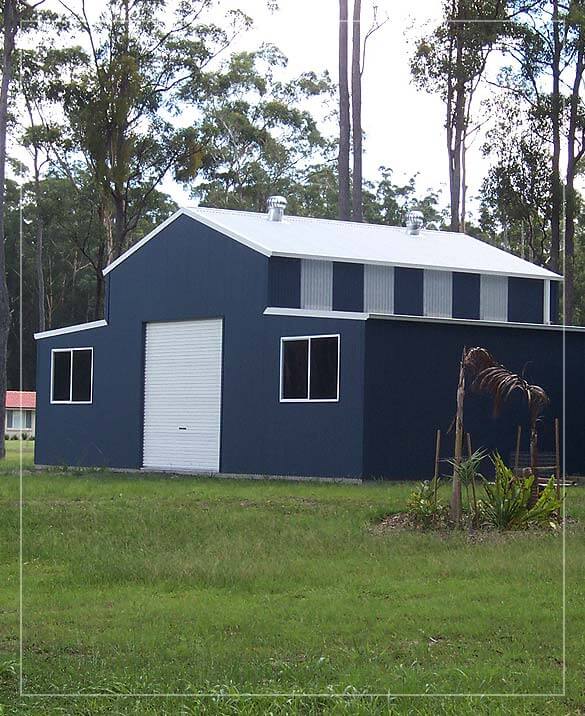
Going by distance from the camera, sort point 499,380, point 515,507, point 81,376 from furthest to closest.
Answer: point 81,376
point 499,380
point 515,507

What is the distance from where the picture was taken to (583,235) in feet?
99.2

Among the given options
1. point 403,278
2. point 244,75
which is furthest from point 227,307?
point 244,75

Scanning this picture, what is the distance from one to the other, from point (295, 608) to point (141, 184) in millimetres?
22793

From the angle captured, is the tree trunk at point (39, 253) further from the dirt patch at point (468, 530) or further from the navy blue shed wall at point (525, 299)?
the navy blue shed wall at point (525, 299)

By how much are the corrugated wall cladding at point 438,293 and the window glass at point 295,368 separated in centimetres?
412

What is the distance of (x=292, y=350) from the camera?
22797mm

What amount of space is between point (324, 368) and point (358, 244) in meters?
4.94

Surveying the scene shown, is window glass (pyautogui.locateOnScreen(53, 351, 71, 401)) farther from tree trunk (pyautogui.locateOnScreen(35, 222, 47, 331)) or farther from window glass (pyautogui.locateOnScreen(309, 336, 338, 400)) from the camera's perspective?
window glass (pyautogui.locateOnScreen(309, 336, 338, 400))

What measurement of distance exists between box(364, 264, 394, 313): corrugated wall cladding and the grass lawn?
Result: 10118 millimetres

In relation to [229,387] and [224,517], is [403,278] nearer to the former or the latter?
[229,387]

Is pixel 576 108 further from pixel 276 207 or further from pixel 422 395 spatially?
pixel 276 207

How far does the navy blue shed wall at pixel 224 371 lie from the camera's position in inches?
854

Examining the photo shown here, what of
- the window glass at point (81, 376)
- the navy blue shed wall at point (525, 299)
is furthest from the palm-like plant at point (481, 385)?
the window glass at point (81, 376)

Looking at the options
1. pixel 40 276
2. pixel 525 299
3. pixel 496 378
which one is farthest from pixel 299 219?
pixel 496 378
